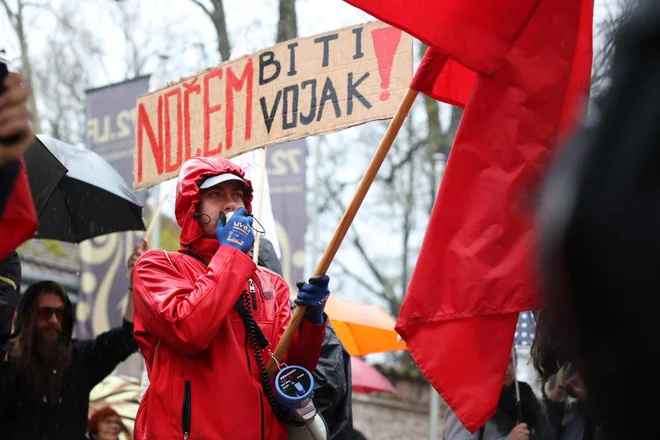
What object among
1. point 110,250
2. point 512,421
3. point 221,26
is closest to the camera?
point 512,421

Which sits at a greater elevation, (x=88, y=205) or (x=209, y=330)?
(x=88, y=205)

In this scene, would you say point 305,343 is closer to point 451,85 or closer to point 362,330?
point 451,85

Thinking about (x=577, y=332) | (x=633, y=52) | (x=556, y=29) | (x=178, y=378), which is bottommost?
(x=178, y=378)

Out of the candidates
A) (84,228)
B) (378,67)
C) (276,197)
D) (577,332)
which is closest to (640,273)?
(577,332)

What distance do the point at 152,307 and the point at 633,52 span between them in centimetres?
240

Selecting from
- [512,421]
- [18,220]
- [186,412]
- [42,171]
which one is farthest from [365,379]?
[18,220]

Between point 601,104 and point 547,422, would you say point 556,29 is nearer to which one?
point 601,104

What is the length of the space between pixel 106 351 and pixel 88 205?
1180 mm

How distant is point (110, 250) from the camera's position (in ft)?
31.7

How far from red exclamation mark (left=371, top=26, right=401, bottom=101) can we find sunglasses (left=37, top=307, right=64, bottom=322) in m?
1.97

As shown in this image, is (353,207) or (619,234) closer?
(619,234)

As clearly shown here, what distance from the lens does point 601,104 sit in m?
1.15

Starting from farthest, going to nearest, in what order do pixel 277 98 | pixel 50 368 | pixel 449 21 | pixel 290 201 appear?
pixel 290 201 < pixel 277 98 < pixel 50 368 < pixel 449 21

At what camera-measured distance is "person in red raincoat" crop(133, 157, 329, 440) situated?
10.5 ft
